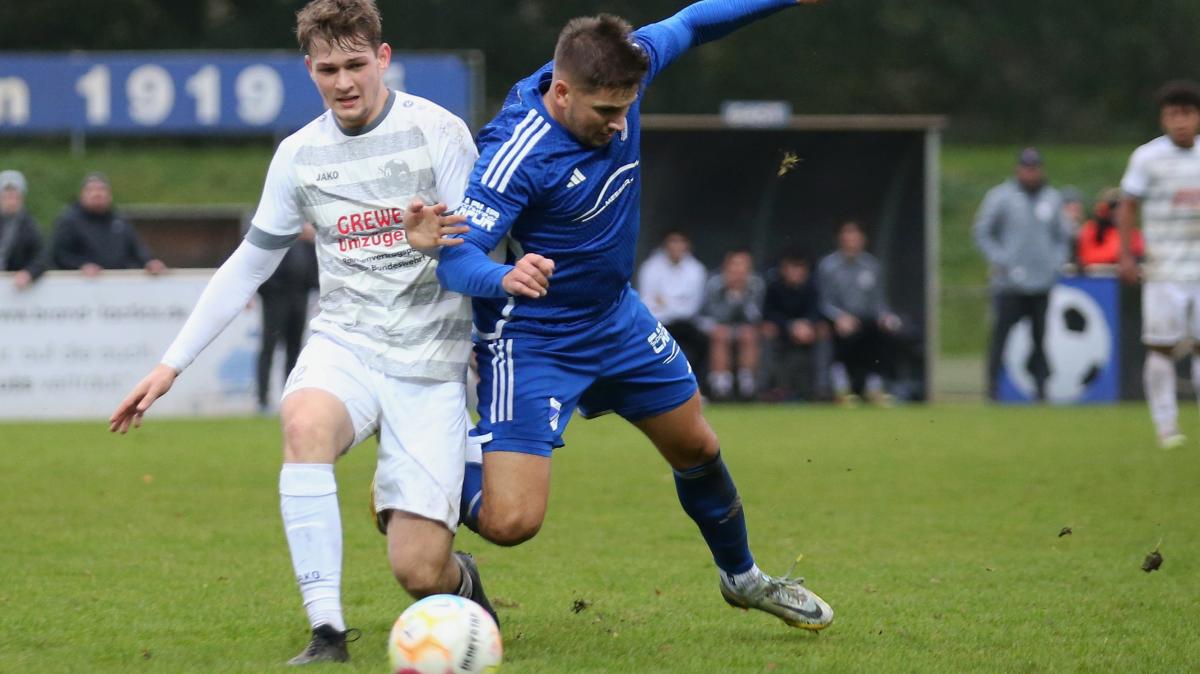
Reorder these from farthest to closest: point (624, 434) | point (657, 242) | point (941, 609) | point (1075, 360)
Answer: point (657, 242)
point (1075, 360)
point (624, 434)
point (941, 609)

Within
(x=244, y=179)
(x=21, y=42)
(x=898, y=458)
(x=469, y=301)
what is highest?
(x=21, y=42)

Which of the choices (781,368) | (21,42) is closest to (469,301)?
(781,368)

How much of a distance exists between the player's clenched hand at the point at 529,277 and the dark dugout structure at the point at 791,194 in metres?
13.1

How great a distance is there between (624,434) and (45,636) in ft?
25.8

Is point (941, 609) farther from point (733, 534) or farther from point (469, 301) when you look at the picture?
point (469, 301)

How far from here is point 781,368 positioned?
650 inches

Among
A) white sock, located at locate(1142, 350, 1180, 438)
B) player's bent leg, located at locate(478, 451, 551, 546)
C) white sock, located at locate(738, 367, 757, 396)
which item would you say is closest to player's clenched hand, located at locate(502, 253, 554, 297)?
player's bent leg, located at locate(478, 451, 551, 546)

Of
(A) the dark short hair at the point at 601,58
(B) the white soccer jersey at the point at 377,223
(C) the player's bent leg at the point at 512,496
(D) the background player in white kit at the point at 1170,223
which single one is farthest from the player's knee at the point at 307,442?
(D) the background player in white kit at the point at 1170,223

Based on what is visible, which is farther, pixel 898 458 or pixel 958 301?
pixel 958 301

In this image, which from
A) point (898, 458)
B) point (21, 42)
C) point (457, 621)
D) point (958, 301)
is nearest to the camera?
point (457, 621)

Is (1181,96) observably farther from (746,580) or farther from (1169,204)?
(746,580)

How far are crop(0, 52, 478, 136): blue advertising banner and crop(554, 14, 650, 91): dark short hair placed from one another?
22.4 m

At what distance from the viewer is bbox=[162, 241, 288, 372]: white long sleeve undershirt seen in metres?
5.12

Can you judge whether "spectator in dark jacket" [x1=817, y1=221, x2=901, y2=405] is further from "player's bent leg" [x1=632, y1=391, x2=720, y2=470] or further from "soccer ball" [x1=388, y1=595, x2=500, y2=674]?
"soccer ball" [x1=388, y1=595, x2=500, y2=674]
